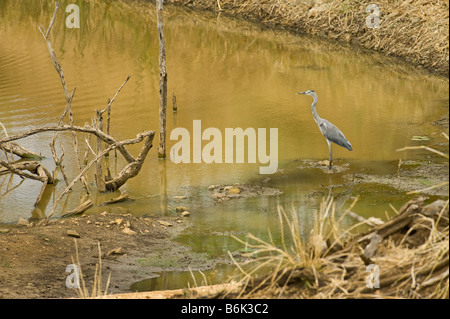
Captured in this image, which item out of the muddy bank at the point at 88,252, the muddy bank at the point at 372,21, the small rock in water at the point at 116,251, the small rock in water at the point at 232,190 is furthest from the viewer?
the muddy bank at the point at 372,21

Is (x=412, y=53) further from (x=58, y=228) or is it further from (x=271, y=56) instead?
(x=58, y=228)

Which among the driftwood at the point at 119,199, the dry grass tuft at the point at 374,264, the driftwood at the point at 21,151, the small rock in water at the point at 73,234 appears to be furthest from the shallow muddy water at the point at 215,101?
the dry grass tuft at the point at 374,264

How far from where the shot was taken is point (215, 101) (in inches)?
667

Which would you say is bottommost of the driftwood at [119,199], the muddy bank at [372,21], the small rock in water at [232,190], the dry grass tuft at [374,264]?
the driftwood at [119,199]

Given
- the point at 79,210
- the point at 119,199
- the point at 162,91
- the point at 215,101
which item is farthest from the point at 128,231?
the point at 215,101

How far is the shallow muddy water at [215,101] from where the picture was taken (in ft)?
35.5

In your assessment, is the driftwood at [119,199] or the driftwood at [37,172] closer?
the driftwood at [119,199]

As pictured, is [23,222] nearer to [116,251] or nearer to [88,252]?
[88,252]

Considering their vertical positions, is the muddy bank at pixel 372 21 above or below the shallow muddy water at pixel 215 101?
above

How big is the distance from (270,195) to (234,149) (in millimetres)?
2647

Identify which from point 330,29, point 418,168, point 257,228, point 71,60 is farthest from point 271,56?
point 257,228

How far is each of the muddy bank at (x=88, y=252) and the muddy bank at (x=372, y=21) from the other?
1185 centimetres

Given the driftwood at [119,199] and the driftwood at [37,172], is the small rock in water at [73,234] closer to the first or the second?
the driftwood at [119,199]

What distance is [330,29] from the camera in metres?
24.2
